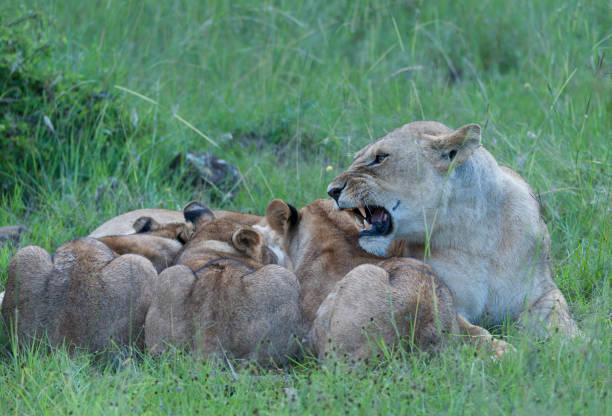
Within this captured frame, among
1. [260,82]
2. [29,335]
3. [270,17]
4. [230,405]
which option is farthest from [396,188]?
[270,17]

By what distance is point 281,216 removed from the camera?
594cm

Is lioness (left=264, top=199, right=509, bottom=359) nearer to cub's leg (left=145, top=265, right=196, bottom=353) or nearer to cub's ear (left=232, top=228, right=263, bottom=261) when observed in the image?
cub's ear (left=232, top=228, right=263, bottom=261)

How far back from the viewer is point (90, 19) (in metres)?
9.91

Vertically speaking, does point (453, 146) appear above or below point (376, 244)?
above

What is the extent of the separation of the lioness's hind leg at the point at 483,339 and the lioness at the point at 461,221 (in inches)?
9.6

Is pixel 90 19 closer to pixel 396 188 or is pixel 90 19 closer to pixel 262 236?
pixel 262 236

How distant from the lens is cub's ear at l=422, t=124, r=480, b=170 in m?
5.08

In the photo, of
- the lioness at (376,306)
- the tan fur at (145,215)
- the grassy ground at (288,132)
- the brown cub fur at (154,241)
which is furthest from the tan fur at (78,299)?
the tan fur at (145,215)

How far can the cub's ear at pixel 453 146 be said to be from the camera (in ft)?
16.7

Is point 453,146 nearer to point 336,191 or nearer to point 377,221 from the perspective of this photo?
point 377,221

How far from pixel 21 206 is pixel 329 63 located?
413cm

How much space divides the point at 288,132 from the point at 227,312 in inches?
164

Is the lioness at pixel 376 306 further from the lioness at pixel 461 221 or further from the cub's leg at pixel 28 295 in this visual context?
the cub's leg at pixel 28 295

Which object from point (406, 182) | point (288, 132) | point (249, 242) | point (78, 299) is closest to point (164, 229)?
point (249, 242)
